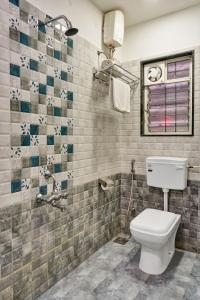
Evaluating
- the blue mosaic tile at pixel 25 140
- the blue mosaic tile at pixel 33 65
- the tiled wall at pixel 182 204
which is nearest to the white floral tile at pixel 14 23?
the blue mosaic tile at pixel 33 65

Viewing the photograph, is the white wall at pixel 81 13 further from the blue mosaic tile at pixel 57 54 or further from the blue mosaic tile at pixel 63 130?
the blue mosaic tile at pixel 63 130

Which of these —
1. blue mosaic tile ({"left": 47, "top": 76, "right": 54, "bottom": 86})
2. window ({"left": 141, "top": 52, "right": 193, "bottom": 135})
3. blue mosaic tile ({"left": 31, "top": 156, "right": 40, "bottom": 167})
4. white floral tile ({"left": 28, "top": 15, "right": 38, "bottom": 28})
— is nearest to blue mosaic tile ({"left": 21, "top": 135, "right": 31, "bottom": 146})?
blue mosaic tile ({"left": 31, "top": 156, "right": 40, "bottom": 167})

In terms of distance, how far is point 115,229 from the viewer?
2686mm

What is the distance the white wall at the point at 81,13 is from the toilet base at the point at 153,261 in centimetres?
204

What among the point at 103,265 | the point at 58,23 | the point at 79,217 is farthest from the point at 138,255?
the point at 58,23

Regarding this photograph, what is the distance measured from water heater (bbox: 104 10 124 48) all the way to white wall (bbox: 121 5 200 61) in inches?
12.6

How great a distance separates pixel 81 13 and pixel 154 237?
6.75 feet

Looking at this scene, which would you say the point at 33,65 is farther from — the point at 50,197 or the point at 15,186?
the point at 50,197

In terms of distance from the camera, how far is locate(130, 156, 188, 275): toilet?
6.12ft

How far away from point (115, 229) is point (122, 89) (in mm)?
1626

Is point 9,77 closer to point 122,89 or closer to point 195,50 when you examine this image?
point 122,89

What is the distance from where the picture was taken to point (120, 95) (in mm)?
2242

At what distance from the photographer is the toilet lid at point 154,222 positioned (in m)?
1.86

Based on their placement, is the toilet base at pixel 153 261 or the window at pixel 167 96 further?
the window at pixel 167 96
